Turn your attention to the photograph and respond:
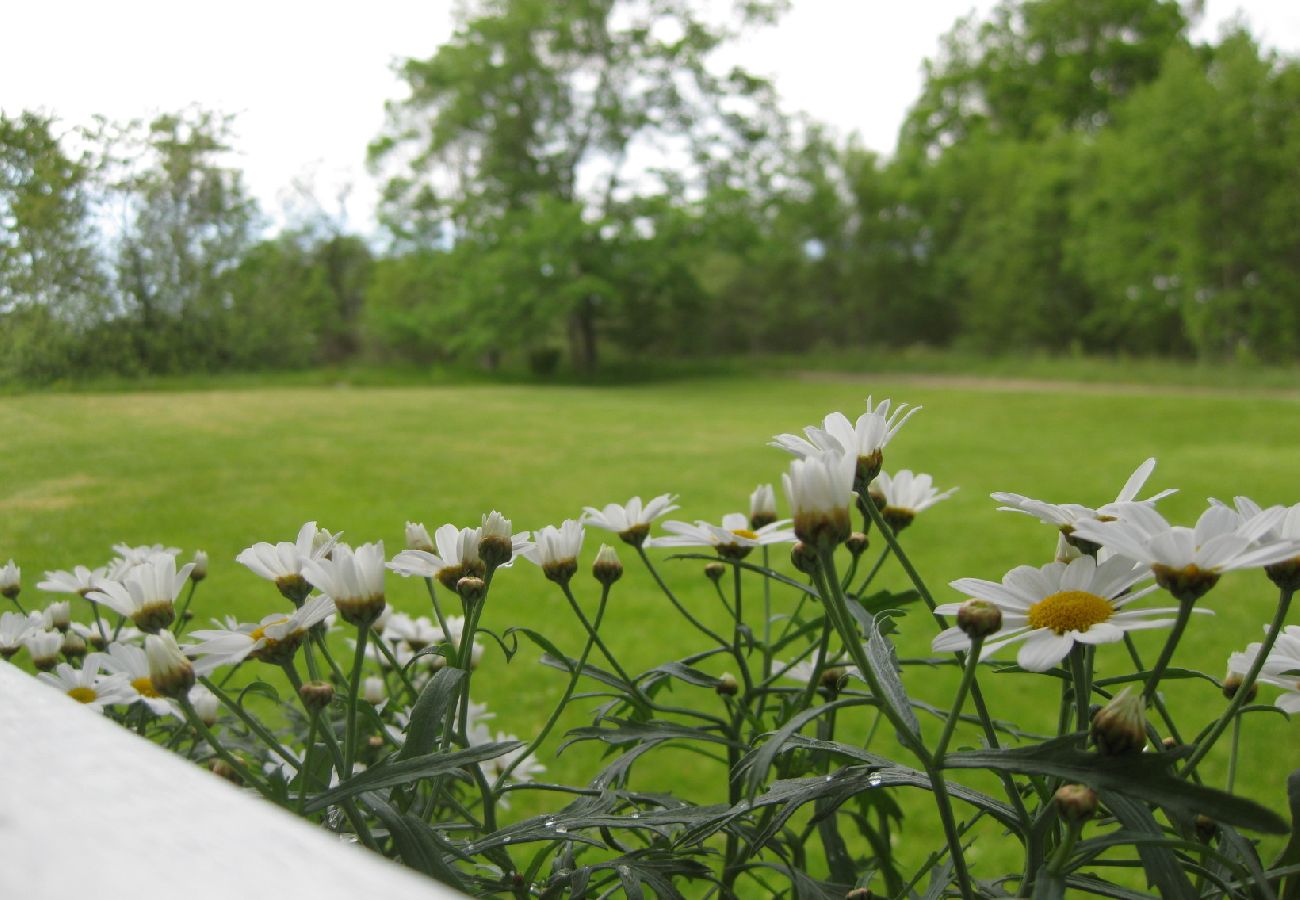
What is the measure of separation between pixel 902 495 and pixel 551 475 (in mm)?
644

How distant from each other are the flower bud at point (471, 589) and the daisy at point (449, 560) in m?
0.02

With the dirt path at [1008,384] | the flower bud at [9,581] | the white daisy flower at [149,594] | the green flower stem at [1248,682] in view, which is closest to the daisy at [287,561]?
the white daisy flower at [149,594]

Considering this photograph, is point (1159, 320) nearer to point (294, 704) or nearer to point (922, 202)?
point (922, 202)

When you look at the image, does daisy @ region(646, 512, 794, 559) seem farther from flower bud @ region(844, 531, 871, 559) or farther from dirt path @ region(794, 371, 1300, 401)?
dirt path @ region(794, 371, 1300, 401)

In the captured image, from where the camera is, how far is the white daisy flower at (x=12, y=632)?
0.57m

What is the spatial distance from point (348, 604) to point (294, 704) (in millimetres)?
419

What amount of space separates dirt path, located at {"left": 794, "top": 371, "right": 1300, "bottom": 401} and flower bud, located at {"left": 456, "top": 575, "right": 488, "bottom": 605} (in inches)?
97.1

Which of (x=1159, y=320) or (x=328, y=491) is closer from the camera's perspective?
(x=328, y=491)

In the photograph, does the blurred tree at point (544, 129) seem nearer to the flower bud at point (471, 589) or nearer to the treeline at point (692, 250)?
the treeline at point (692, 250)

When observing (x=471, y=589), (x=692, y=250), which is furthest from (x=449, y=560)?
(x=692, y=250)

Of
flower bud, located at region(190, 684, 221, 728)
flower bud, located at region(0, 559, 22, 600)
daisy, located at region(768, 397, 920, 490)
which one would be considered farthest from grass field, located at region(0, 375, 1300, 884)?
daisy, located at region(768, 397, 920, 490)

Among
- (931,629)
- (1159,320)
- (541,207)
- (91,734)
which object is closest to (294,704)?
(91,734)

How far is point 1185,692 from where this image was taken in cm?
136

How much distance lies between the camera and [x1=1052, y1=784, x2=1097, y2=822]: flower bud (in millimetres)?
291
